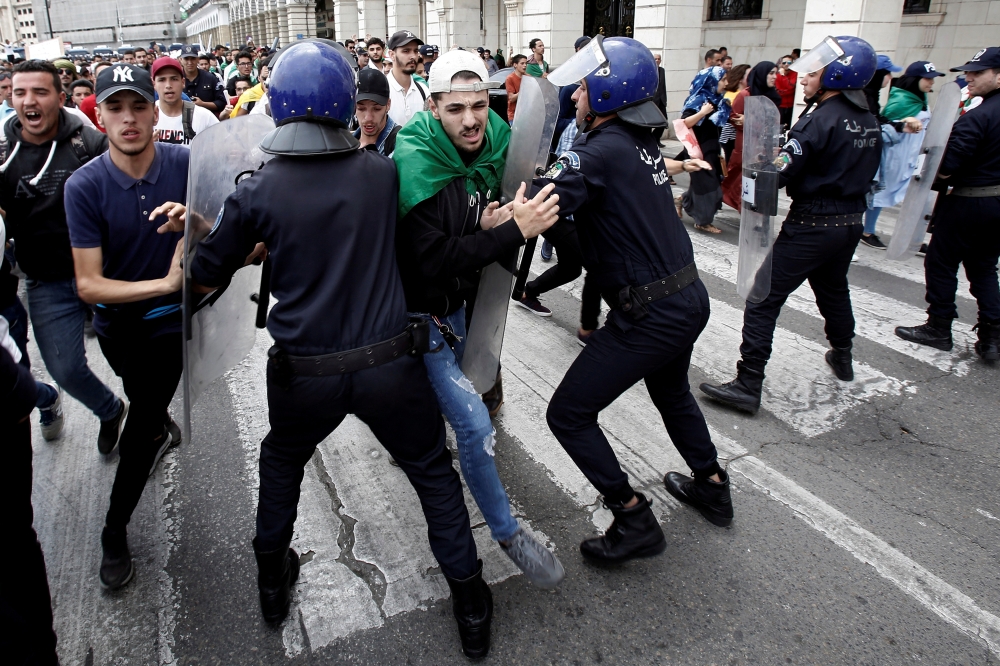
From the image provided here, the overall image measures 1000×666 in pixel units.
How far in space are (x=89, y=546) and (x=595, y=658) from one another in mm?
2270

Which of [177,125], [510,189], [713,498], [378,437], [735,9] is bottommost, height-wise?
[713,498]

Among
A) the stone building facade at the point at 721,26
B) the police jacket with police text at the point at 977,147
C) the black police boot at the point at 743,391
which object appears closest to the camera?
the black police boot at the point at 743,391

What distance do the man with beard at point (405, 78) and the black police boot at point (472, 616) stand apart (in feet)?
17.4

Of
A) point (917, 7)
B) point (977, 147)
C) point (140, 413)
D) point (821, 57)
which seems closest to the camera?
point (140, 413)

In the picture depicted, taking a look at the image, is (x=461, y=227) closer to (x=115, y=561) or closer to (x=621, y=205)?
(x=621, y=205)

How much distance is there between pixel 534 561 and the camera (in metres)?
2.64

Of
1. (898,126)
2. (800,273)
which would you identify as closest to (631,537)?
(800,273)

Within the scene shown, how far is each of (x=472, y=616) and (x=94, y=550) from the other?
1818 mm

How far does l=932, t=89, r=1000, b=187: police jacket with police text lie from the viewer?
4465mm

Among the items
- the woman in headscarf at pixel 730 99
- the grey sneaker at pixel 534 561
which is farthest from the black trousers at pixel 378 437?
the woman in headscarf at pixel 730 99

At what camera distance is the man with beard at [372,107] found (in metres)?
4.32

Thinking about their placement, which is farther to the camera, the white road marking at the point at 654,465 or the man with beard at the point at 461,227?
the white road marking at the point at 654,465

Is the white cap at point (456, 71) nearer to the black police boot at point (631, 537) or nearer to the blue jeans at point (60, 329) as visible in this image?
the black police boot at point (631, 537)

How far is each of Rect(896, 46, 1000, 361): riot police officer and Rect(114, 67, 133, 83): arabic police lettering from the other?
15.6 feet
